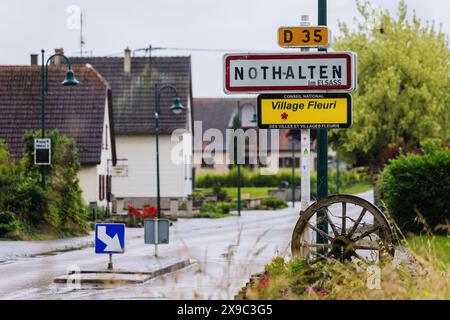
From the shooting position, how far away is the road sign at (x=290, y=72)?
14031 mm

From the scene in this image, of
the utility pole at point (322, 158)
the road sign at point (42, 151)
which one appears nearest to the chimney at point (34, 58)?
the road sign at point (42, 151)

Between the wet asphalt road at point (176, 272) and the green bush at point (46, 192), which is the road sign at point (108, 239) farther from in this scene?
the green bush at point (46, 192)

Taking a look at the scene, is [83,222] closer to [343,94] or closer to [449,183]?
[449,183]

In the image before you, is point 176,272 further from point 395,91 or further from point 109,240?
point 395,91

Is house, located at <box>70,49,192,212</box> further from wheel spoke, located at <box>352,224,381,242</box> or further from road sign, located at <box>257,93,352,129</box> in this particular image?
wheel spoke, located at <box>352,224,381,242</box>

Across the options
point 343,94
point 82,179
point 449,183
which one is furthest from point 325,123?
point 82,179

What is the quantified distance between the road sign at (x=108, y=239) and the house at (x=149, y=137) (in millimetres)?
45714

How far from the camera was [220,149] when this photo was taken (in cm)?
11762

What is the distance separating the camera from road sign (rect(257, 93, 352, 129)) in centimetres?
1418

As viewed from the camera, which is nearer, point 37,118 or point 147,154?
point 37,118

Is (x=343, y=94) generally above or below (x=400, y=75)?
below


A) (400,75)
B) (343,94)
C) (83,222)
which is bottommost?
(83,222)

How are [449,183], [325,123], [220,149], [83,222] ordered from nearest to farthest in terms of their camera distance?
[325,123] < [449,183] < [83,222] < [220,149]

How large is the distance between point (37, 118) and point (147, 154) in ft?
43.1
